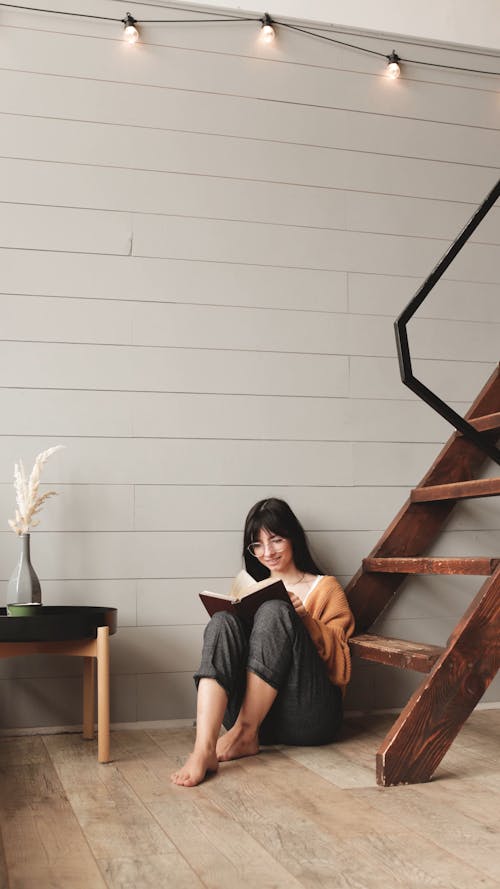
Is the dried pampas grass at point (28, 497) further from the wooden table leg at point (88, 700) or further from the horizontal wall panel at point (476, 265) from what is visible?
the horizontal wall panel at point (476, 265)

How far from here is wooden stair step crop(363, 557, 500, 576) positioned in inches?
98.3

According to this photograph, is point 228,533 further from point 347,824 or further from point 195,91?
point 195,91

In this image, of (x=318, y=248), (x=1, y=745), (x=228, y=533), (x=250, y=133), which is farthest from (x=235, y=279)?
(x=1, y=745)

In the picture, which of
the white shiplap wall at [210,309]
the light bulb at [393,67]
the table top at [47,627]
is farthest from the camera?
the light bulb at [393,67]

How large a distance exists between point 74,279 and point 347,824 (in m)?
2.04

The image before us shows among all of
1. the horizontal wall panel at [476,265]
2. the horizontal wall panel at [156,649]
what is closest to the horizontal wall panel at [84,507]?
the horizontal wall panel at [156,649]

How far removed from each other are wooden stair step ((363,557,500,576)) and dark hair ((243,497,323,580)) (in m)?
0.23

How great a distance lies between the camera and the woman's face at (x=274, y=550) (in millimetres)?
3066

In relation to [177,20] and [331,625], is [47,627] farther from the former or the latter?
[177,20]

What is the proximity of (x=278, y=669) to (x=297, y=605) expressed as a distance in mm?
257

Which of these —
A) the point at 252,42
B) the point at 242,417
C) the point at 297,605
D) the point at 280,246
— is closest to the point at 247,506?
the point at 242,417

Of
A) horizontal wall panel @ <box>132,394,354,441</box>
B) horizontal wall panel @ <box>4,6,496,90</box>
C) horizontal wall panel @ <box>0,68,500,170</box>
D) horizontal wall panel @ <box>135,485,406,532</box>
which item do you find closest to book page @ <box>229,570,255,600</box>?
horizontal wall panel @ <box>135,485,406,532</box>

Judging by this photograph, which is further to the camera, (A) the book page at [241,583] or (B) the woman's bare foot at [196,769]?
(A) the book page at [241,583]

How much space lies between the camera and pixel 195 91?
335 centimetres
